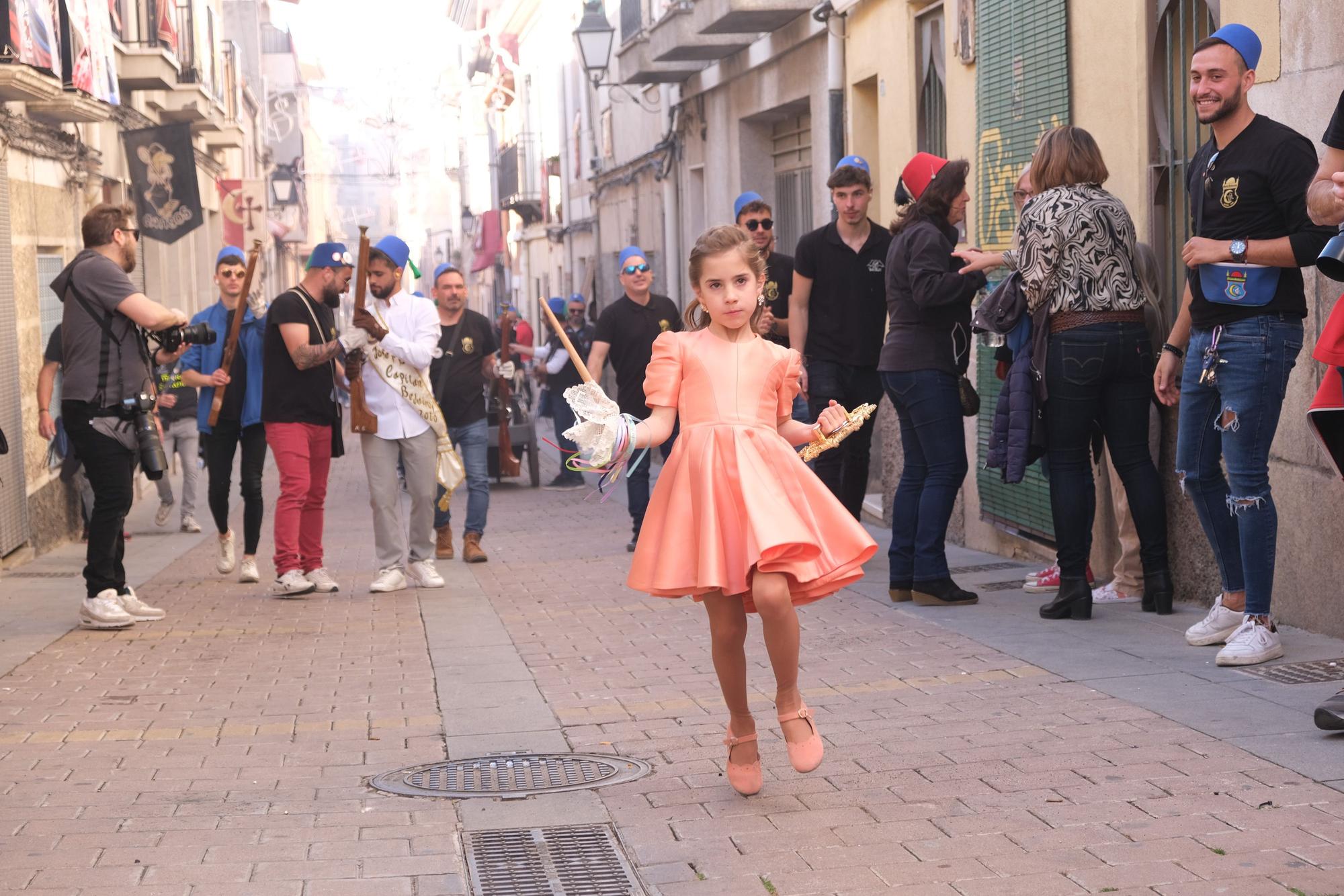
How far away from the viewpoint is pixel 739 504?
471 centimetres

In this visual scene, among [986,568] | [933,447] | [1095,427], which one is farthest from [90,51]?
[1095,427]

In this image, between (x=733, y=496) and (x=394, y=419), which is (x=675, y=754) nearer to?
(x=733, y=496)

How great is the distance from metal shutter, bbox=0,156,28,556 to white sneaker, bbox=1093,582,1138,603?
705 centimetres

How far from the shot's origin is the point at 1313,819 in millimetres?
4250

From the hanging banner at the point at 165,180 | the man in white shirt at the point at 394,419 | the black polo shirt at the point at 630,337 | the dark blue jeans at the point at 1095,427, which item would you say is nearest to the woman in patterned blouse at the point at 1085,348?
the dark blue jeans at the point at 1095,427

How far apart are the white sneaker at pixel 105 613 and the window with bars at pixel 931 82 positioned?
5883 millimetres

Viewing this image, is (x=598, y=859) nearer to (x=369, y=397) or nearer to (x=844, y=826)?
(x=844, y=826)

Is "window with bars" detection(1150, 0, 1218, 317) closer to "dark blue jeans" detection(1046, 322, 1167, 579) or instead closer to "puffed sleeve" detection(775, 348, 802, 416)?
"dark blue jeans" detection(1046, 322, 1167, 579)

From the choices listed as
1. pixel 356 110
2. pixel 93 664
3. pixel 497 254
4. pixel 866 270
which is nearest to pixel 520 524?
pixel 866 270

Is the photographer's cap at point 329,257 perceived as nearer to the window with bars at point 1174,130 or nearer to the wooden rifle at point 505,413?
the window with bars at point 1174,130

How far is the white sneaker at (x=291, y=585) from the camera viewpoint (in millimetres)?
9562

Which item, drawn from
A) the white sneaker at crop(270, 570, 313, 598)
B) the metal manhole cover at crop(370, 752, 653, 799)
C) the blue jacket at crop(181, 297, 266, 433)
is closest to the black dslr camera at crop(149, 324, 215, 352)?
the blue jacket at crop(181, 297, 266, 433)

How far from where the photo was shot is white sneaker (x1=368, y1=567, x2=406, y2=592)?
9.70 m

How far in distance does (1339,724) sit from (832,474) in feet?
16.2
